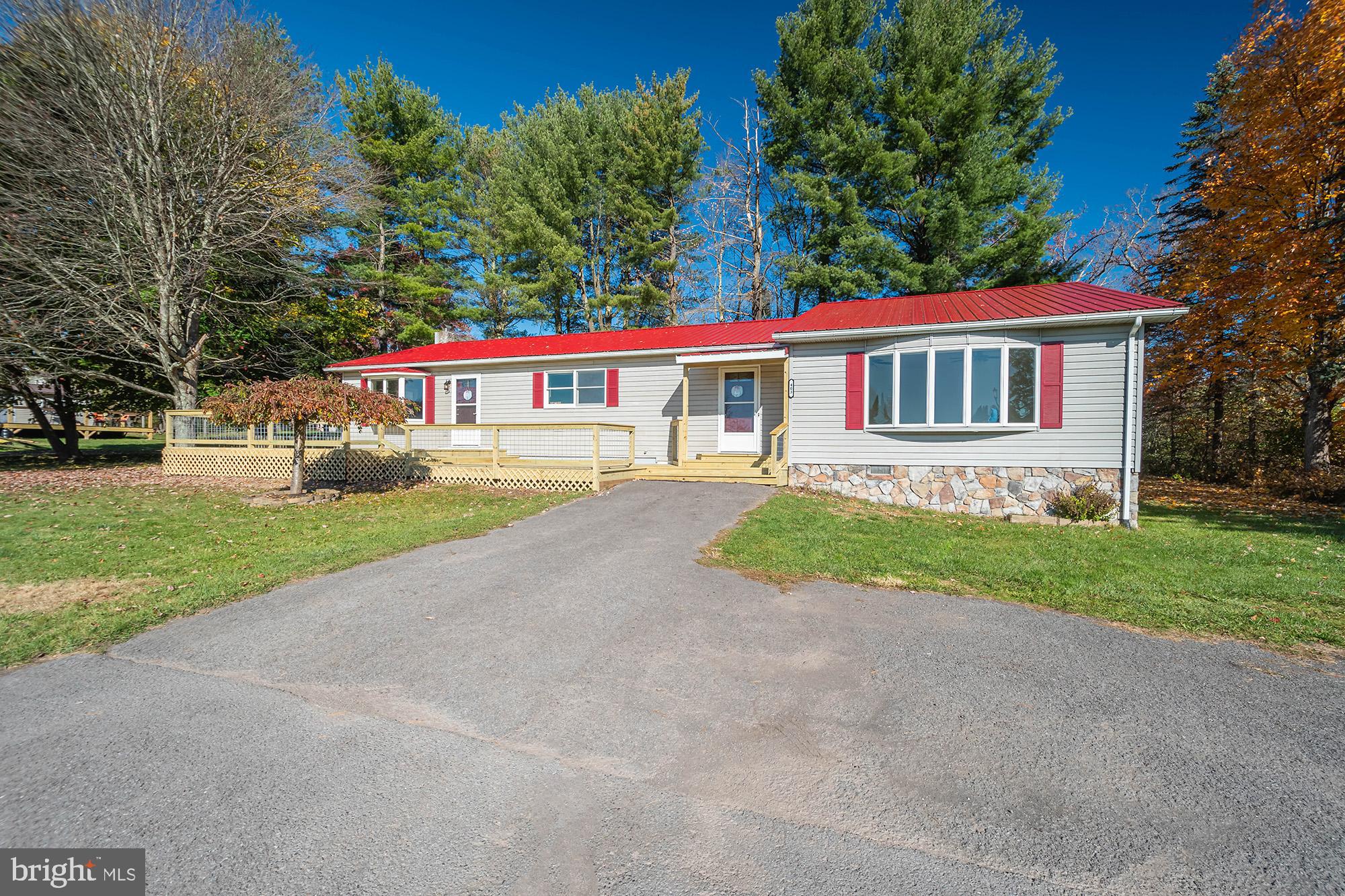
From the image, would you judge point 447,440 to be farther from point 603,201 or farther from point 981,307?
point 603,201

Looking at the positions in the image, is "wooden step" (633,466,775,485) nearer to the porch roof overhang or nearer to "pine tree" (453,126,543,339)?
the porch roof overhang

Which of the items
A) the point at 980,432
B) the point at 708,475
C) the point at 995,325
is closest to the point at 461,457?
the point at 708,475

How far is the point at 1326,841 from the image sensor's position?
2.11 meters

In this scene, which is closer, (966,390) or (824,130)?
(966,390)

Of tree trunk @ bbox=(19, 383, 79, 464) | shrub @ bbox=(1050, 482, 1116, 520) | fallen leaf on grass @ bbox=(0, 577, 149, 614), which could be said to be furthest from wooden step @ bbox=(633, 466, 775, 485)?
tree trunk @ bbox=(19, 383, 79, 464)

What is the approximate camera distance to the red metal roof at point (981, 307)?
9773 mm

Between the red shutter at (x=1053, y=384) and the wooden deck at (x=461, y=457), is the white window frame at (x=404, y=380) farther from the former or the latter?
the red shutter at (x=1053, y=384)

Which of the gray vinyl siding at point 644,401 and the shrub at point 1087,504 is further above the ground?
the gray vinyl siding at point 644,401

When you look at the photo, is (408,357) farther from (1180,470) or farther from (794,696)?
(1180,470)

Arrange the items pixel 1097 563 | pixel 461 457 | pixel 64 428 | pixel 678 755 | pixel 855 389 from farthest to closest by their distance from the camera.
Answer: pixel 64 428 → pixel 461 457 → pixel 855 389 → pixel 1097 563 → pixel 678 755

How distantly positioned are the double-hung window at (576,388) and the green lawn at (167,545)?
4.45 meters

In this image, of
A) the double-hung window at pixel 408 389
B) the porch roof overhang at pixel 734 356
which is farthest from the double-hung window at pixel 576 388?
the double-hung window at pixel 408 389

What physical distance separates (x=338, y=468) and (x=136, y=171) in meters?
8.82

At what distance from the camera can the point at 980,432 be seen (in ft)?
34.0
